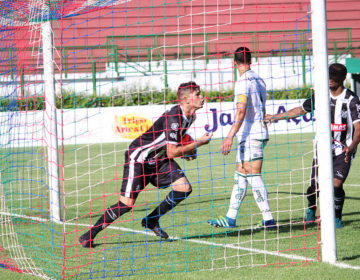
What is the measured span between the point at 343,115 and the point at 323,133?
1726mm

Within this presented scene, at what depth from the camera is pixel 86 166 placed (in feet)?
45.4

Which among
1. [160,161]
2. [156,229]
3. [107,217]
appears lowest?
[156,229]

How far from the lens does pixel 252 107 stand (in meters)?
6.21

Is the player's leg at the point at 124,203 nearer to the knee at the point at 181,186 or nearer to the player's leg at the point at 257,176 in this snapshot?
the knee at the point at 181,186

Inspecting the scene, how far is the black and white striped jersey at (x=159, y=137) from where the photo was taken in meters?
5.55

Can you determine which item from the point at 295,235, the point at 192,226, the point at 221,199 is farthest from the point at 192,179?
the point at 295,235

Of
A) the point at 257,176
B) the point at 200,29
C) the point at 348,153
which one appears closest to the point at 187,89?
the point at 257,176

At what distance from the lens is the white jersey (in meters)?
6.18

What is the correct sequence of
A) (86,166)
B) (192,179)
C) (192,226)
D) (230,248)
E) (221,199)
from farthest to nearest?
1. (86,166)
2. (192,179)
3. (221,199)
4. (192,226)
5. (230,248)

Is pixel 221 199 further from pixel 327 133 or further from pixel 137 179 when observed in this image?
pixel 327 133

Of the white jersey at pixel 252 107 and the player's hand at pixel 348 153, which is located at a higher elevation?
the white jersey at pixel 252 107

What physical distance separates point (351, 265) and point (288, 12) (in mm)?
24766

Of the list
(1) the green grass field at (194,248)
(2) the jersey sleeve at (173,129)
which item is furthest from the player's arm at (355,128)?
(2) the jersey sleeve at (173,129)

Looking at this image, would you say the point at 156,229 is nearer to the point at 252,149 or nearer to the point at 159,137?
the point at 159,137
